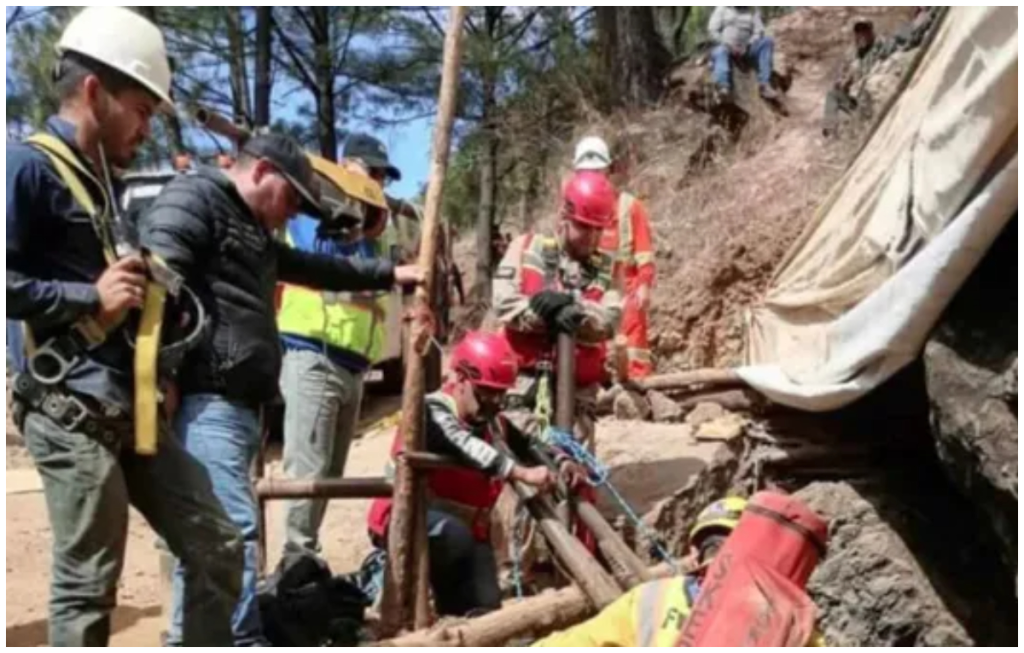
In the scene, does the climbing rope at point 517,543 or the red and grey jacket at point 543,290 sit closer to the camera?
the climbing rope at point 517,543

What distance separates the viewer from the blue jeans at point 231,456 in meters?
3.85

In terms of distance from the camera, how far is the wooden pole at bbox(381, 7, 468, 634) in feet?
14.8

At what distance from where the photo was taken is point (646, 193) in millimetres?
12922

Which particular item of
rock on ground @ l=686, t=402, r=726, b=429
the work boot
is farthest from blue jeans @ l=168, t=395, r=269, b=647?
the work boot

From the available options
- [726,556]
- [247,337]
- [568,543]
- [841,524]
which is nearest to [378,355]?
[568,543]

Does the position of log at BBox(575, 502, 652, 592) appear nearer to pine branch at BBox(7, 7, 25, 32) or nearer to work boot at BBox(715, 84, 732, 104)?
work boot at BBox(715, 84, 732, 104)

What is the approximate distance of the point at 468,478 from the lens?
16.6 feet

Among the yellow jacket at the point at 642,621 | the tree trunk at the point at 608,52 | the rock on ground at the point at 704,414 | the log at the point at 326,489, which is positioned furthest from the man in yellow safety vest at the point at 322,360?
the tree trunk at the point at 608,52

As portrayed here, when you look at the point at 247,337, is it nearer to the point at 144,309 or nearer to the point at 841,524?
the point at 144,309

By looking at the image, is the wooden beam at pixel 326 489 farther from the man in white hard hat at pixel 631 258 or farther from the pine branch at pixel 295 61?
the pine branch at pixel 295 61

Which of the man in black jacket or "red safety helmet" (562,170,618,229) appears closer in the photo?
the man in black jacket

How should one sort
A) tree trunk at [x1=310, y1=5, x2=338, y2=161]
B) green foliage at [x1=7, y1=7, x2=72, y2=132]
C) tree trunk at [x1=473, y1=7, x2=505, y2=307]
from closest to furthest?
1. green foliage at [x1=7, y1=7, x2=72, y2=132]
2. tree trunk at [x1=473, y1=7, x2=505, y2=307]
3. tree trunk at [x1=310, y1=5, x2=338, y2=161]

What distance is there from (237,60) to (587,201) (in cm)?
1246

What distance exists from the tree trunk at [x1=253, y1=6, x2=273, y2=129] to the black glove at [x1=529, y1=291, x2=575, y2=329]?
10.00 m
